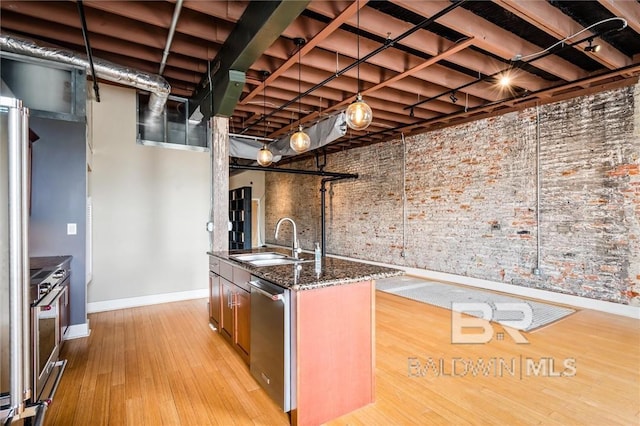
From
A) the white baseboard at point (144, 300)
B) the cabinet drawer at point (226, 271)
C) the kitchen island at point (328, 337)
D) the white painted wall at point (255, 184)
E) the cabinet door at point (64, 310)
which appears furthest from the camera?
the white painted wall at point (255, 184)

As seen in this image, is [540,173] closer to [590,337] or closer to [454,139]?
[454,139]

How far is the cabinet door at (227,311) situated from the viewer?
3146mm

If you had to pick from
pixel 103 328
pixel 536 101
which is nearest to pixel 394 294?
pixel 536 101

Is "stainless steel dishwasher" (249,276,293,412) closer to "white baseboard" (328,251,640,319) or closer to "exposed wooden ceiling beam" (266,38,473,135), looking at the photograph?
"exposed wooden ceiling beam" (266,38,473,135)

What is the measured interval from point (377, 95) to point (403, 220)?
10.2ft

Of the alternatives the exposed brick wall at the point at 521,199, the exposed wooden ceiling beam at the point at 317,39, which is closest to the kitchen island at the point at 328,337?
the exposed wooden ceiling beam at the point at 317,39

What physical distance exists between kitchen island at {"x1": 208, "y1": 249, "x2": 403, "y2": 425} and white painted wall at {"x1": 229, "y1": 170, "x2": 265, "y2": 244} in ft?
32.6

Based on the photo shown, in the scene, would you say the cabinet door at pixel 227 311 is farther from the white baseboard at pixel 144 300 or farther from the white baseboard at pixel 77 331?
the white baseboard at pixel 144 300

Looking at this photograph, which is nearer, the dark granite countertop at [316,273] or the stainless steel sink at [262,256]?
the dark granite countertop at [316,273]

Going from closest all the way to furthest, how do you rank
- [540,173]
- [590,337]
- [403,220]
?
[590,337], [540,173], [403,220]

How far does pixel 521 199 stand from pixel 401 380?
4050 mm

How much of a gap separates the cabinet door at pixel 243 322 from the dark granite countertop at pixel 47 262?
63.0 inches

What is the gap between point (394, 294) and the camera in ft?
17.8

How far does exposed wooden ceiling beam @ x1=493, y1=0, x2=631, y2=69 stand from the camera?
2.88 m
